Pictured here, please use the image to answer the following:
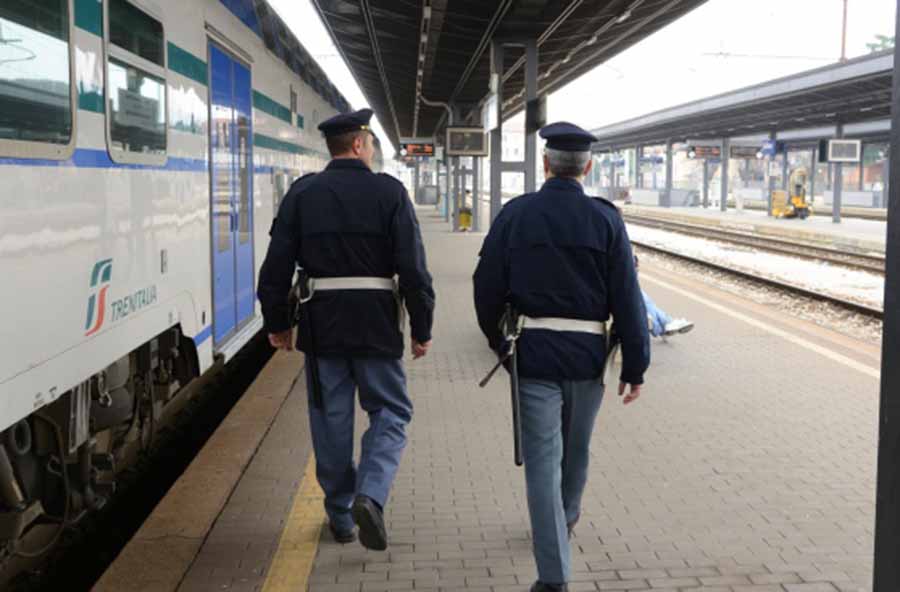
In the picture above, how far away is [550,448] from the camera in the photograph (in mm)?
3723

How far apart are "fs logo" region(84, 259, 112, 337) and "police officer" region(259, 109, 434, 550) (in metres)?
0.63

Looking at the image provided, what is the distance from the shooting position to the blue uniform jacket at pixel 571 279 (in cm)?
370

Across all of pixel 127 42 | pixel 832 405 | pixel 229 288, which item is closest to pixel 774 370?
pixel 832 405

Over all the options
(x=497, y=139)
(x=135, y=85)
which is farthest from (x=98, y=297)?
(x=497, y=139)

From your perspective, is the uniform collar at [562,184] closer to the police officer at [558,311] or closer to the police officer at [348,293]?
the police officer at [558,311]

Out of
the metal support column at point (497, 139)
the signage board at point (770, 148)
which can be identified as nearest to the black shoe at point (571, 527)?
the metal support column at point (497, 139)

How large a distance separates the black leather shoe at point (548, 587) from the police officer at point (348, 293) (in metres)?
0.75

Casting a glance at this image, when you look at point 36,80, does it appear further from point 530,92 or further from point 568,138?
point 530,92

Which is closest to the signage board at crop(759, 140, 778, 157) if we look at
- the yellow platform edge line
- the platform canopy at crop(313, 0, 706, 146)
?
the platform canopy at crop(313, 0, 706, 146)

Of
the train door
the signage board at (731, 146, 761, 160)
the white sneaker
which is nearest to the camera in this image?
the train door

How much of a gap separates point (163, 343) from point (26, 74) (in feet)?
8.10

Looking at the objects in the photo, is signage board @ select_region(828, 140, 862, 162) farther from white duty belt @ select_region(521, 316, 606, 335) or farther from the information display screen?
white duty belt @ select_region(521, 316, 606, 335)

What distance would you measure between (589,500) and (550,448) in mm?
1342

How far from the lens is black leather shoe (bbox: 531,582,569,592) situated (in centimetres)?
368
